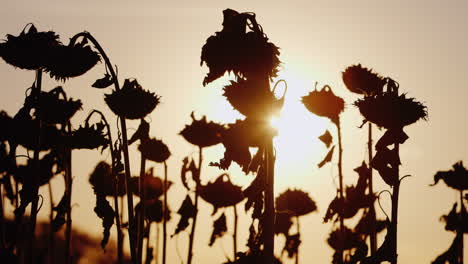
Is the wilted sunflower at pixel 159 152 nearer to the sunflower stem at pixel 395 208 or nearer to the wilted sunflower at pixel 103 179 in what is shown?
the wilted sunflower at pixel 103 179

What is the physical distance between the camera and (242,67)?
217 inches

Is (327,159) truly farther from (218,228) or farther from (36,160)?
(36,160)

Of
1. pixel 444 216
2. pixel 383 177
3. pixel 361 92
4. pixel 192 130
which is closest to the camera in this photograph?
pixel 383 177

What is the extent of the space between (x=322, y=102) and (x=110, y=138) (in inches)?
122

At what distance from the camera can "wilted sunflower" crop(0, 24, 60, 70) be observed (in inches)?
267

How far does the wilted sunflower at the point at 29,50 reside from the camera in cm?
678

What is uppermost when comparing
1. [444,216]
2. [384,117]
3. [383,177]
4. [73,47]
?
[73,47]

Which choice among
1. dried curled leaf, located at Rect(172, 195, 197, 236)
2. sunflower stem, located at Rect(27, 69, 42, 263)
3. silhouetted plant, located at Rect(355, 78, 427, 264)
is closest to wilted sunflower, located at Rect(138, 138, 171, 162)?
dried curled leaf, located at Rect(172, 195, 197, 236)

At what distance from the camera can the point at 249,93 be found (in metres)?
5.45

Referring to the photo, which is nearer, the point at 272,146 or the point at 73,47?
the point at 272,146

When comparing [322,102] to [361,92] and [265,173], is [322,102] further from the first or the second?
[265,173]

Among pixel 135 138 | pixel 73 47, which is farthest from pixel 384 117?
pixel 73 47

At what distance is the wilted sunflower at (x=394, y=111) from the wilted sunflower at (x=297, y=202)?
20.6ft

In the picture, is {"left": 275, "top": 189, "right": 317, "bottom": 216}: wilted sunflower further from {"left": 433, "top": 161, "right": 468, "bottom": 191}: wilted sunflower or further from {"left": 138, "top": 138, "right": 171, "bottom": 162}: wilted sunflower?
{"left": 138, "top": 138, "right": 171, "bottom": 162}: wilted sunflower
